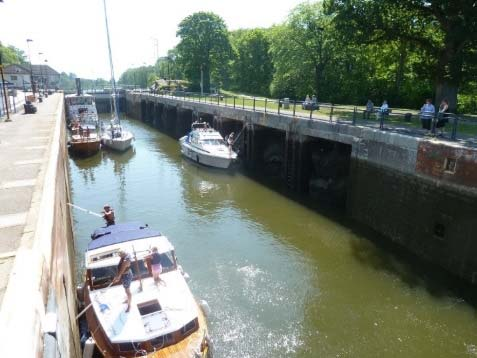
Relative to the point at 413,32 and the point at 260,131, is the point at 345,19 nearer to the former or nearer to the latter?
the point at 413,32

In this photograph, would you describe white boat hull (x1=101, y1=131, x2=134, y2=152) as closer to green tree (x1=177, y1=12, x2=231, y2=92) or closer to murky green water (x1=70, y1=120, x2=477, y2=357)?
murky green water (x1=70, y1=120, x2=477, y2=357)

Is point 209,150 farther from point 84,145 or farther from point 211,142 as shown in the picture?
point 84,145

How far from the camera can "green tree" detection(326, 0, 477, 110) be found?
2056 centimetres

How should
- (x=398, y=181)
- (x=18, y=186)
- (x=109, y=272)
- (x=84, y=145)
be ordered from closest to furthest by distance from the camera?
1. (x=109, y=272)
2. (x=18, y=186)
3. (x=398, y=181)
4. (x=84, y=145)

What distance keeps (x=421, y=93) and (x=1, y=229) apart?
3559cm

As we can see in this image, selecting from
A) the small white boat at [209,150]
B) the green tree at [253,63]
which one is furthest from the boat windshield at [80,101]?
the green tree at [253,63]

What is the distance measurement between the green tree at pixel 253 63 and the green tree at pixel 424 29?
133 feet

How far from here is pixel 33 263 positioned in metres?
5.27

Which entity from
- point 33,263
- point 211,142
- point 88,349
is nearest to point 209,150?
point 211,142

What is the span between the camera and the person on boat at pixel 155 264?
10250 millimetres

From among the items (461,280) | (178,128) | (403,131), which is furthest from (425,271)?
(178,128)

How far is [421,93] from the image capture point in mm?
34938

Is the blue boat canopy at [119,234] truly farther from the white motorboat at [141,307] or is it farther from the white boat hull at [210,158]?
the white boat hull at [210,158]

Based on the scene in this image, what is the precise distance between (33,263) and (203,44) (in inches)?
2609
